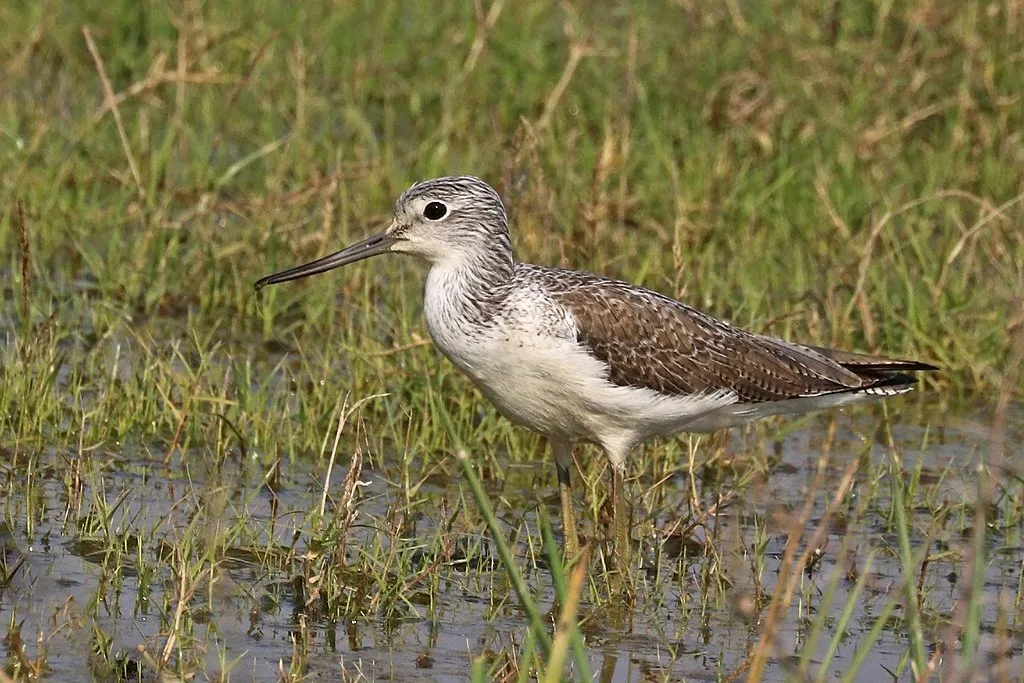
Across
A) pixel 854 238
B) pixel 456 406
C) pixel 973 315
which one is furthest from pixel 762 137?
pixel 456 406

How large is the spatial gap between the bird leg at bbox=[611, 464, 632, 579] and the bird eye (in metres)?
1.05

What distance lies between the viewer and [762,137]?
9.98 metres

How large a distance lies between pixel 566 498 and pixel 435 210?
109 cm

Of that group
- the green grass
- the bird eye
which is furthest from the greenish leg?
the bird eye

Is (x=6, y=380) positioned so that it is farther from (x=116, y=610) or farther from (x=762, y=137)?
(x=762, y=137)

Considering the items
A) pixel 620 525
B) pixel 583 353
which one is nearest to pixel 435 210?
pixel 583 353

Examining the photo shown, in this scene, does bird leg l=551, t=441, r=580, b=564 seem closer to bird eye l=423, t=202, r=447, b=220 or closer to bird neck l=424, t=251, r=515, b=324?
bird neck l=424, t=251, r=515, b=324

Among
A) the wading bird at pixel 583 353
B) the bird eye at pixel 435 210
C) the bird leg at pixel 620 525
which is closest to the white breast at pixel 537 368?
the wading bird at pixel 583 353

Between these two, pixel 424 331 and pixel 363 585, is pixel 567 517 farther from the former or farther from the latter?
pixel 424 331

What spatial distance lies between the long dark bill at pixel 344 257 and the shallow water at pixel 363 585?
709 mm

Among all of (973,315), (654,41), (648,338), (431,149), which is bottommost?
(648,338)

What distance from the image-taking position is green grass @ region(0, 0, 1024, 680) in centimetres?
539

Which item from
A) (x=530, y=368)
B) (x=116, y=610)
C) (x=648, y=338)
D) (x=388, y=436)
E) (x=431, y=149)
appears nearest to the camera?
(x=116, y=610)

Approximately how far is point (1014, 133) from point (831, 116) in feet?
3.35
